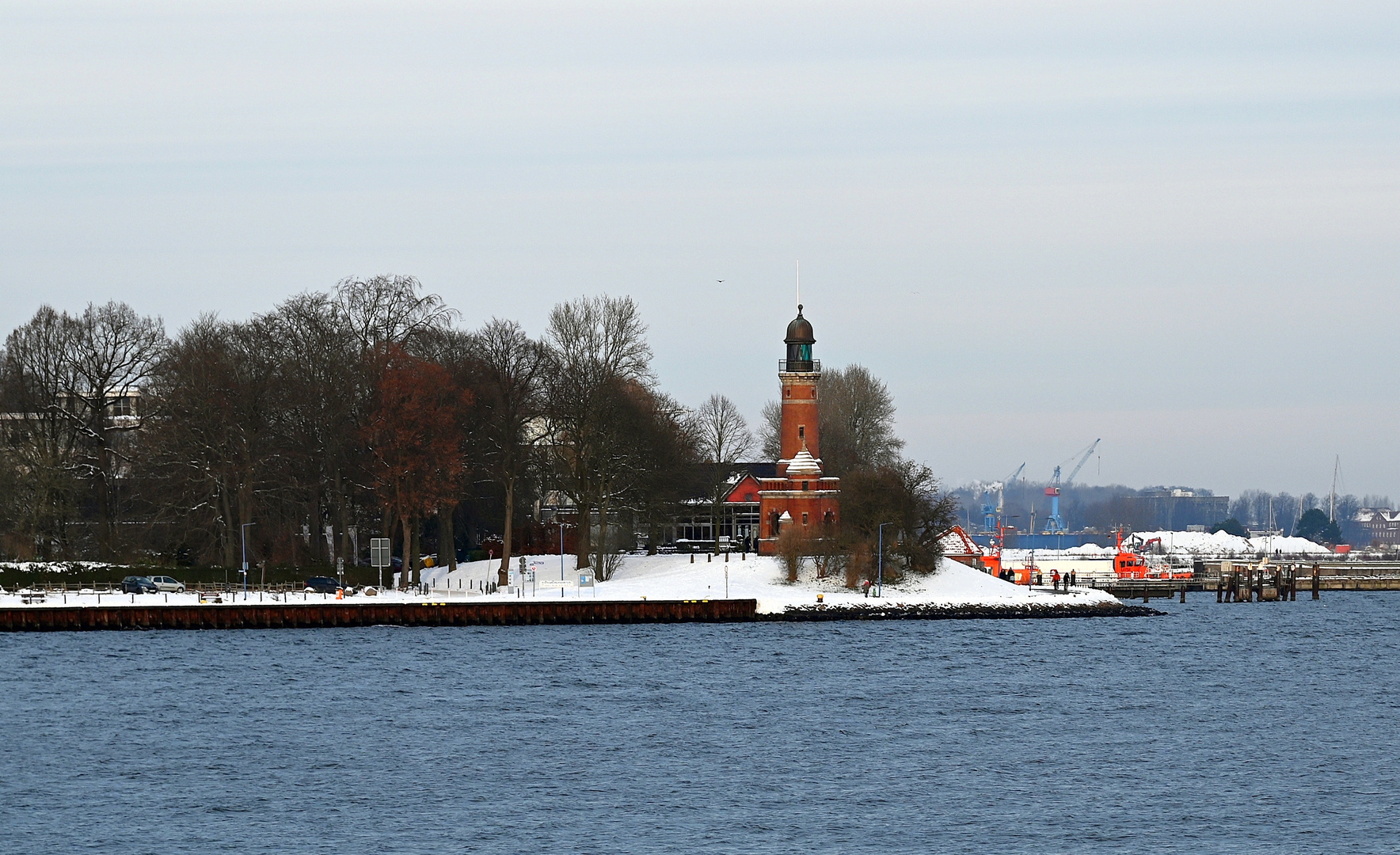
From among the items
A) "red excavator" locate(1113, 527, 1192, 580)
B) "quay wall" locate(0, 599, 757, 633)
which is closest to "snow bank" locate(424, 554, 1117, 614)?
"quay wall" locate(0, 599, 757, 633)

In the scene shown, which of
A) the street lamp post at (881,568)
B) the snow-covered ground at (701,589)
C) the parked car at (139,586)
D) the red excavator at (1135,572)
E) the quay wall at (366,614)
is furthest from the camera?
the red excavator at (1135,572)

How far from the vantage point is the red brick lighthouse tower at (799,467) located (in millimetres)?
108938

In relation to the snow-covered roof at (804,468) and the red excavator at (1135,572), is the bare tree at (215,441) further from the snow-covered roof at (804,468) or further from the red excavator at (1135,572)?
the red excavator at (1135,572)

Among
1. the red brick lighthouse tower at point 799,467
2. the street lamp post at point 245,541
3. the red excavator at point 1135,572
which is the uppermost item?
the red brick lighthouse tower at point 799,467

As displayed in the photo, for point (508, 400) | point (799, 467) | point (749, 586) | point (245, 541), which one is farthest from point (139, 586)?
point (799, 467)

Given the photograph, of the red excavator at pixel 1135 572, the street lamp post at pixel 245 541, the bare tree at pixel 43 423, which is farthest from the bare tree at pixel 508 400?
the red excavator at pixel 1135 572

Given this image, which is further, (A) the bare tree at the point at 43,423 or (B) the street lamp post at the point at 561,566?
(B) the street lamp post at the point at 561,566

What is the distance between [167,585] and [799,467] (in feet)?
121

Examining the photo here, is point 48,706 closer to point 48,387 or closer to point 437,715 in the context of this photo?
point 437,715

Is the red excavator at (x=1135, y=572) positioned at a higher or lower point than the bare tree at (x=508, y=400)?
lower

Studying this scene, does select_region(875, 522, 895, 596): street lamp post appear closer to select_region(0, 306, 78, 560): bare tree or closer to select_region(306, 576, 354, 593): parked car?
select_region(306, 576, 354, 593): parked car

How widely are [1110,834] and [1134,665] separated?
37354 mm

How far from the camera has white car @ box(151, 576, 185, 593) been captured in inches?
3767

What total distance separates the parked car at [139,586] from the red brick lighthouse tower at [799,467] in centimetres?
3578
